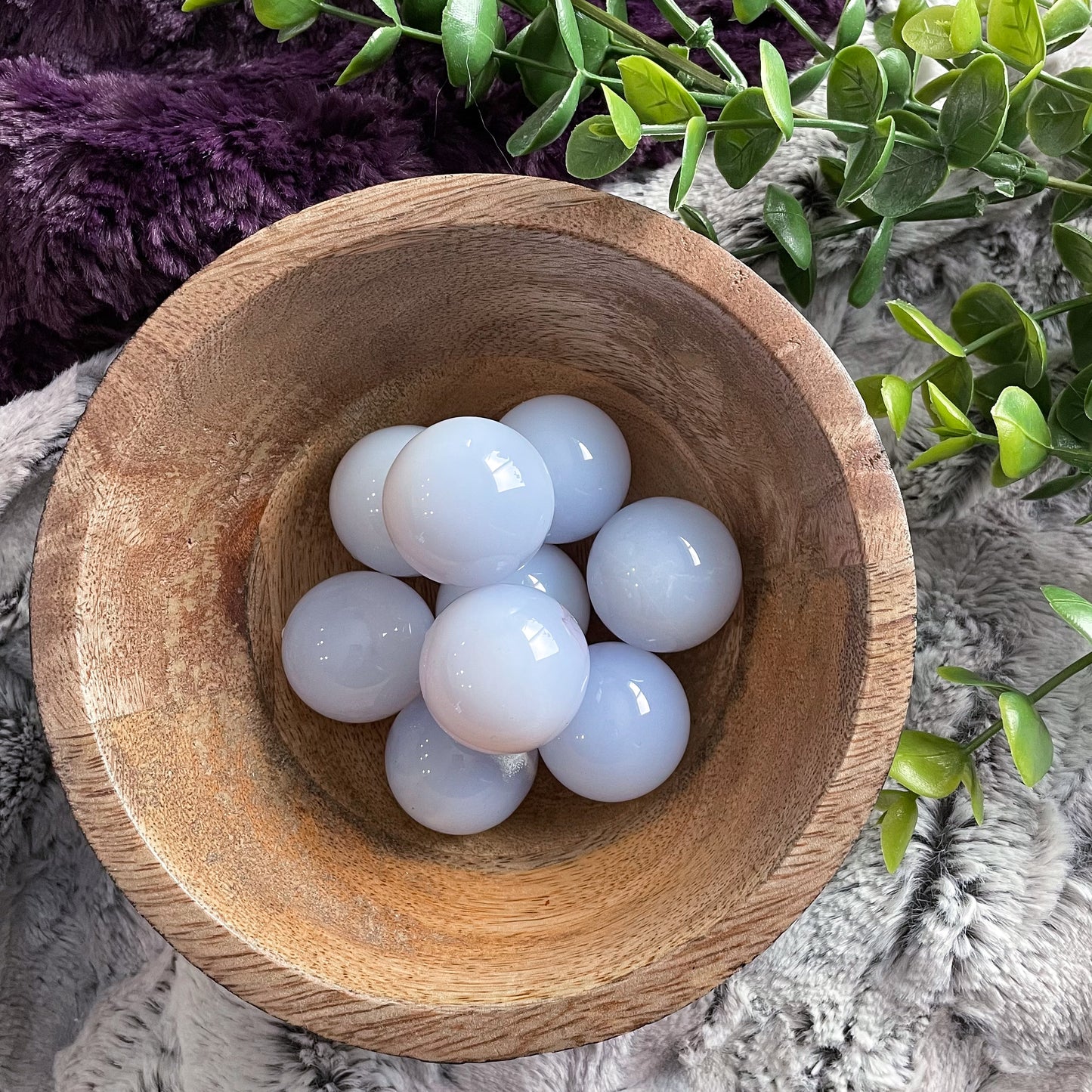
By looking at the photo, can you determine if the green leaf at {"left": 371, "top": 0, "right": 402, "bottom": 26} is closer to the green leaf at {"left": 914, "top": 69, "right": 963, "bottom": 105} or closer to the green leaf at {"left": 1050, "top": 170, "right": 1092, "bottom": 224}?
the green leaf at {"left": 914, "top": 69, "right": 963, "bottom": 105}

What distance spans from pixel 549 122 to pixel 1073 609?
35 centimetres

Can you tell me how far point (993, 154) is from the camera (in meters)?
0.53

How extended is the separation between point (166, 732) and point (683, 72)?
448 mm

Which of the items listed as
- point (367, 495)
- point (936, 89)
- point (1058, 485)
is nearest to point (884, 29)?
point (936, 89)

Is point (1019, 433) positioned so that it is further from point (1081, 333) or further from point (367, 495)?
point (367, 495)

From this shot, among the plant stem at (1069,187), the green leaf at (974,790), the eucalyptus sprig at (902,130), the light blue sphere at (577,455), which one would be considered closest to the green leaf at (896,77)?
the eucalyptus sprig at (902,130)

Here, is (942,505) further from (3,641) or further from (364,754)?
(3,641)

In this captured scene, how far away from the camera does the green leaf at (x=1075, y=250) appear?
56 cm

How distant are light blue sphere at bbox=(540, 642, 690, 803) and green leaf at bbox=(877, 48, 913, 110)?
0.32 meters

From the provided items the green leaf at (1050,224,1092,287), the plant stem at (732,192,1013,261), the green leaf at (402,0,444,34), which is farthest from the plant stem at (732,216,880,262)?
the green leaf at (402,0,444,34)

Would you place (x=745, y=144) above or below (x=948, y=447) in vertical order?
above

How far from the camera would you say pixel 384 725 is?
66 centimetres

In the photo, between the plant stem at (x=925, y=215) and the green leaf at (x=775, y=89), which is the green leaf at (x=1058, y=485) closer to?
the plant stem at (x=925, y=215)

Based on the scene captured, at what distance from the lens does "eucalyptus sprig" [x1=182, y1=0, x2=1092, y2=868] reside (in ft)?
1.53
